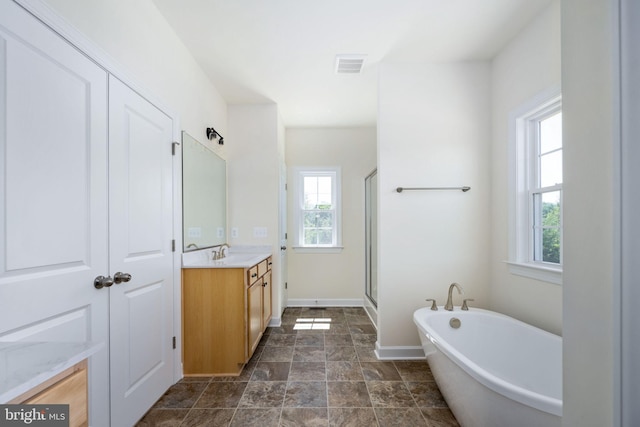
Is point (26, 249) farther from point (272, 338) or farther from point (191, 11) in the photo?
point (272, 338)

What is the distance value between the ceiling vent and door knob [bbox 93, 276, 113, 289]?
7.61 feet

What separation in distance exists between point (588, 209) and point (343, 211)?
358 centimetres

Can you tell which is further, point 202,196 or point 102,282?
point 202,196

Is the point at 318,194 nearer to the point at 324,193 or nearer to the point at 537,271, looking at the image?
the point at 324,193

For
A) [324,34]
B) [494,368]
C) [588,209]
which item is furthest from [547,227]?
[324,34]

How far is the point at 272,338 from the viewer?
118 inches

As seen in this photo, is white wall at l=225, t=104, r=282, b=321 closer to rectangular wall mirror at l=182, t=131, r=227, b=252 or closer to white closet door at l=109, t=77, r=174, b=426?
rectangular wall mirror at l=182, t=131, r=227, b=252

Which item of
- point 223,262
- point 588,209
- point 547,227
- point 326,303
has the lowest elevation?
point 326,303

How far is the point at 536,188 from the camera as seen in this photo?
2.16m

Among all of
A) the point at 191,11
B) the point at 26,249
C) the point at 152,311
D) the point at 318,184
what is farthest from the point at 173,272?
the point at 318,184

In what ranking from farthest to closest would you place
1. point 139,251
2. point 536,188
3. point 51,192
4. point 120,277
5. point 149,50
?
point 536,188 → point 149,50 → point 139,251 → point 120,277 → point 51,192

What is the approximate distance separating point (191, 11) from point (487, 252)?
9.88ft

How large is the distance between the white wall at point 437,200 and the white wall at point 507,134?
0.29ft

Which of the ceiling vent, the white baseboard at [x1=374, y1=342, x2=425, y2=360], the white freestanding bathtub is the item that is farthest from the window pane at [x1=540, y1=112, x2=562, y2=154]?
the white baseboard at [x1=374, y1=342, x2=425, y2=360]
